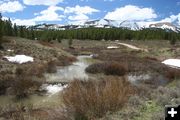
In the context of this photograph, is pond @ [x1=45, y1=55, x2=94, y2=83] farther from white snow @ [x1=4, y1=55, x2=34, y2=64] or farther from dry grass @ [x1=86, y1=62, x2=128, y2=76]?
white snow @ [x1=4, y1=55, x2=34, y2=64]

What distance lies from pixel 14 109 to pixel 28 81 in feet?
22.9

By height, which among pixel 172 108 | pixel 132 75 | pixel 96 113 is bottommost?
pixel 132 75

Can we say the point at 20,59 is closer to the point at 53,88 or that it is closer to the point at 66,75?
the point at 66,75

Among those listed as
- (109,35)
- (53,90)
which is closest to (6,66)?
(53,90)

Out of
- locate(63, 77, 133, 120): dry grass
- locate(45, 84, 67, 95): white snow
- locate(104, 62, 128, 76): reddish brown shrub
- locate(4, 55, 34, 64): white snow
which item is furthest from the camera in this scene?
locate(4, 55, 34, 64): white snow

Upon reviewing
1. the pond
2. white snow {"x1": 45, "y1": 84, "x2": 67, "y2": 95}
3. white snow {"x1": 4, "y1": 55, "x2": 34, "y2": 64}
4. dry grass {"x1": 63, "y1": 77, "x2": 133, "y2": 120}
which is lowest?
the pond

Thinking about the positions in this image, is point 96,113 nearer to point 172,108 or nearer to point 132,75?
point 172,108

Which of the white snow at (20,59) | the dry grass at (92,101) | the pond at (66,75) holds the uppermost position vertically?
the dry grass at (92,101)

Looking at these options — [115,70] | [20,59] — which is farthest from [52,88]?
[20,59]

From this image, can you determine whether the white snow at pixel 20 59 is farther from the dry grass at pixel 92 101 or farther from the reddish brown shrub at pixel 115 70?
the dry grass at pixel 92 101

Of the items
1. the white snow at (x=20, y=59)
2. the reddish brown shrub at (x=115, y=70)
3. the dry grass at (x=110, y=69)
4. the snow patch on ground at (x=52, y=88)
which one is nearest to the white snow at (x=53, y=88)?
the snow patch on ground at (x=52, y=88)

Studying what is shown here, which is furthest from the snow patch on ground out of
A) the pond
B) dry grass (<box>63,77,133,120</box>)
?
dry grass (<box>63,77,133,120</box>)

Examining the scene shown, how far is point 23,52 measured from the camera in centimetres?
4288

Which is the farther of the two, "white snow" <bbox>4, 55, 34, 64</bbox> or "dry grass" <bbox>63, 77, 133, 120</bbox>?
"white snow" <bbox>4, 55, 34, 64</bbox>
